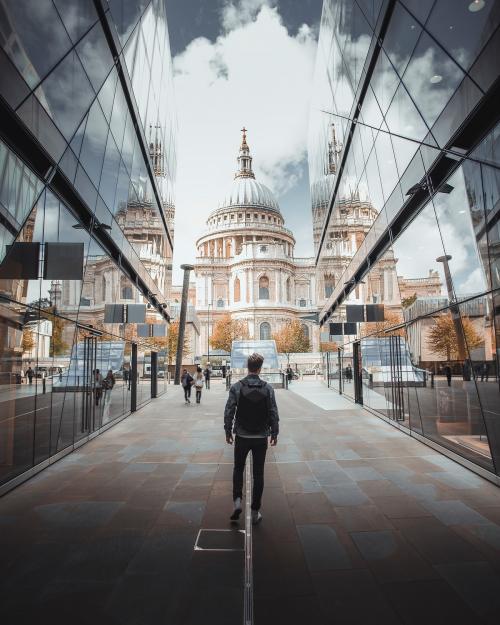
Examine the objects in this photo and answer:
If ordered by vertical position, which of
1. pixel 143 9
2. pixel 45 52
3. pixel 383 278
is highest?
pixel 143 9

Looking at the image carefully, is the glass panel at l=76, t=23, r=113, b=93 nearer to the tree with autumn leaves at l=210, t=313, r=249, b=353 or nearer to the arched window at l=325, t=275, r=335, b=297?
the arched window at l=325, t=275, r=335, b=297

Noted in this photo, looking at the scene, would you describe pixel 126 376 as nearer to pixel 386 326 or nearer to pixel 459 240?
pixel 386 326

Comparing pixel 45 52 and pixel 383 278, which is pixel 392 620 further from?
pixel 383 278

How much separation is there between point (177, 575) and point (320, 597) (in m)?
1.25

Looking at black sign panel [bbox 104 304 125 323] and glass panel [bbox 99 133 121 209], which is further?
black sign panel [bbox 104 304 125 323]

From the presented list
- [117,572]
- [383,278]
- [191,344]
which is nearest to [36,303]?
[117,572]

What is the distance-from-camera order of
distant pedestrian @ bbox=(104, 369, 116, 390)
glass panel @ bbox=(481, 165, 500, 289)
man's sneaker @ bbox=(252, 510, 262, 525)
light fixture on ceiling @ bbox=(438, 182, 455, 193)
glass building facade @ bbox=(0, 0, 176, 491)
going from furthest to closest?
distant pedestrian @ bbox=(104, 369, 116, 390)
light fixture on ceiling @ bbox=(438, 182, 455, 193)
glass building facade @ bbox=(0, 0, 176, 491)
glass panel @ bbox=(481, 165, 500, 289)
man's sneaker @ bbox=(252, 510, 262, 525)

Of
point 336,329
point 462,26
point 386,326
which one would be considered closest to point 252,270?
point 336,329

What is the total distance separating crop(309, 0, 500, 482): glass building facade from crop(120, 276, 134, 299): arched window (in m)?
8.65

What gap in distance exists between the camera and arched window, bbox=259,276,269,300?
85.4 meters

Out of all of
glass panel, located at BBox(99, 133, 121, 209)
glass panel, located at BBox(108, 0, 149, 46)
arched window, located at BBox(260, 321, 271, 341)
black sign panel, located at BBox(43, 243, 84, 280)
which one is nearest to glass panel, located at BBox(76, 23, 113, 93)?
glass panel, located at BBox(108, 0, 149, 46)

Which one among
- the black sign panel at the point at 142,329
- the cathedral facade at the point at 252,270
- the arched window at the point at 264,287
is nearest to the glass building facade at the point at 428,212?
the black sign panel at the point at 142,329

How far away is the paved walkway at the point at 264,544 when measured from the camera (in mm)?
3223

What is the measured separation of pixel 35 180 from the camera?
710 centimetres
